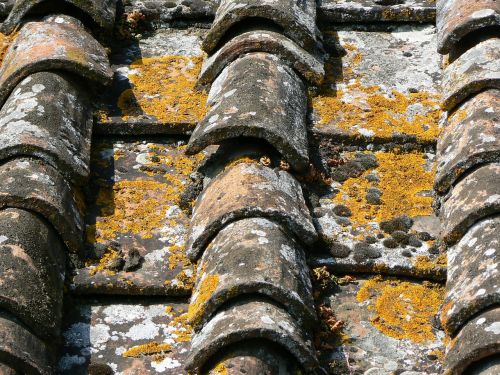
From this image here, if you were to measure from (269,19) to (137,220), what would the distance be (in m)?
1.59

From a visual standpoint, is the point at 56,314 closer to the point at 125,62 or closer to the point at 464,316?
the point at 464,316

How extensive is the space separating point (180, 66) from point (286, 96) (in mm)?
957

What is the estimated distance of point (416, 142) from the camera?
5.39 meters

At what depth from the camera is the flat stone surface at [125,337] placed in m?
4.20

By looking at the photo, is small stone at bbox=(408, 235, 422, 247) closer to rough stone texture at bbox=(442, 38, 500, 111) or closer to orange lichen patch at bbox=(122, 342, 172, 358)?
rough stone texture at bbox=(442, 38, 500, 111)

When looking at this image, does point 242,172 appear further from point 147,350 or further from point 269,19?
point 269,19

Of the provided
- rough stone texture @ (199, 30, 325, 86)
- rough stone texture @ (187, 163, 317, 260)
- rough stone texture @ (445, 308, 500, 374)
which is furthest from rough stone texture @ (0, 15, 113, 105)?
rough stone texture @ (445, 308, 500, 374)

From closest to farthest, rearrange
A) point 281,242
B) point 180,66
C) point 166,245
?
point 281,242, point 166,245, point 180,66

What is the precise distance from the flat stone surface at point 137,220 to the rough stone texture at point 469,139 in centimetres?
125

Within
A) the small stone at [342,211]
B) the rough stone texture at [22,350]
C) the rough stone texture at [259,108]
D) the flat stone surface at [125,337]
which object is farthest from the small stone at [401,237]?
the rough stone texture at [22,350]

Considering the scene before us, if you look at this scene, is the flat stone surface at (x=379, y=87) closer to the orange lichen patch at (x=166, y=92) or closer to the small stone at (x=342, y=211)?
the small stone at (x=342, y=211)

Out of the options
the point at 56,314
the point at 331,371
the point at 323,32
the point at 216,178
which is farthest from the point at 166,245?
the point at 323,32

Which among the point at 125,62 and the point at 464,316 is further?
the point at 125,62

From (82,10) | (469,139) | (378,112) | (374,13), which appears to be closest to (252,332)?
(469,139)
